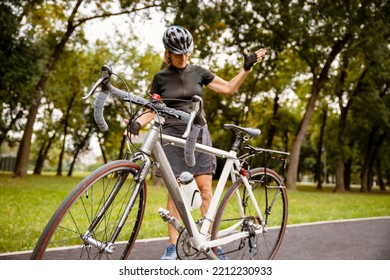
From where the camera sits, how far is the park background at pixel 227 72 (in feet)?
27.9

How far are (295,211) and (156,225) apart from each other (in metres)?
3.22

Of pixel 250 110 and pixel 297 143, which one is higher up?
pixel 250 110

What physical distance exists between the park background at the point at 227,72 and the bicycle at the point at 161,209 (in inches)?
18.6

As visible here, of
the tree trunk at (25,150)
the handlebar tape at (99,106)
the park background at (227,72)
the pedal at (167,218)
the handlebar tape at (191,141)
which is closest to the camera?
the handlebar tape at (99,106)

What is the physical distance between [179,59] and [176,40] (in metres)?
0.21

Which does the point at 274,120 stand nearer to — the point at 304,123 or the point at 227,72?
the point at 227,72

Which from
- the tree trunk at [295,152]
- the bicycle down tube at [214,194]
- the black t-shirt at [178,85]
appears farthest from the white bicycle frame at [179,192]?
the tree trunk at [295,152]

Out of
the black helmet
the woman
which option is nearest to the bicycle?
Answer: the woman

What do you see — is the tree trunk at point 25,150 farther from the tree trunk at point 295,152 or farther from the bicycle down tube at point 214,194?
the bicycle down tube at point 214,194

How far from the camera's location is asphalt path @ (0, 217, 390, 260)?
142 inches

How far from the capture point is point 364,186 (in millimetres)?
22625

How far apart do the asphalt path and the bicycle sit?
439mm

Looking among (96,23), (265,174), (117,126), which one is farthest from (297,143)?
(117,126)
